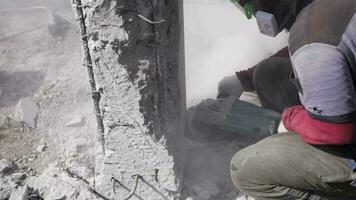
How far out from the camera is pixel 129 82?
2.31 metres

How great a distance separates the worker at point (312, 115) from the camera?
205cm

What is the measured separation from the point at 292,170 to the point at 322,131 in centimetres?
38

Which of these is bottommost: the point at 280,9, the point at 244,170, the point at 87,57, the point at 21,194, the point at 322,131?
the point at 21,194

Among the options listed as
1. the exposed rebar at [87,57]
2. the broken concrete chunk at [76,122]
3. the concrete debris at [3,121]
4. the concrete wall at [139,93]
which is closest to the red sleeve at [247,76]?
the concrete wall at [139,93]

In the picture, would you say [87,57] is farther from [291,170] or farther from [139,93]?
[291,170]

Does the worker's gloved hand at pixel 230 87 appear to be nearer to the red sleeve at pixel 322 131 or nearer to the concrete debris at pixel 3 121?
the red sleeve at pixel 322 131

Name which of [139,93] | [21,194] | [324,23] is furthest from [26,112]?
[324,23]

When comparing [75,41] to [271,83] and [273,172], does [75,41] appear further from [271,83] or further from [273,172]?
[273,172]

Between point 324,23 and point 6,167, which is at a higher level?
point 324,23

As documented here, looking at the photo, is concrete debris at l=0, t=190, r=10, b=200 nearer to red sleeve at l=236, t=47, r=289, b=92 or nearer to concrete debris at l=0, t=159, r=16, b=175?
concrete debris at l=0, t=159, r=16, b=175

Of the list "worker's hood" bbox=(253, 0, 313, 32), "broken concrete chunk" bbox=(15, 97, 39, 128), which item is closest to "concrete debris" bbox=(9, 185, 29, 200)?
"broken concrete chunk" bbox=(15, 97, 39, 128)

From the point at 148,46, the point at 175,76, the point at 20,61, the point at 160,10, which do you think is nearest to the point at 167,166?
the point at 175,76

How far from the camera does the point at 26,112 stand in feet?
12.6

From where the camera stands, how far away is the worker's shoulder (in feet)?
6.81
